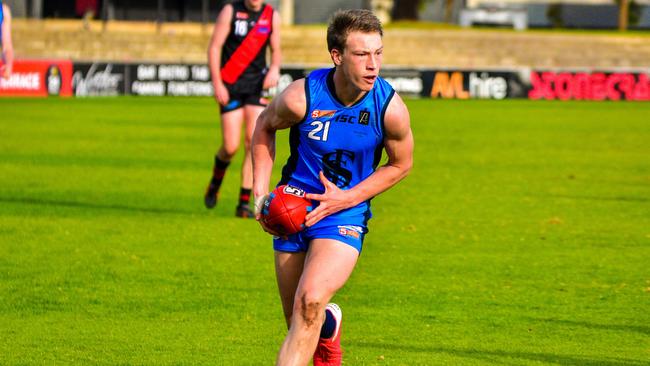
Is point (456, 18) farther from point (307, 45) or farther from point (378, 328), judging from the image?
point (378, 328)

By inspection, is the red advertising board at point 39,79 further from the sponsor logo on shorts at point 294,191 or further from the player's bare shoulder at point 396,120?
the player's bare shoulder at point 396,120

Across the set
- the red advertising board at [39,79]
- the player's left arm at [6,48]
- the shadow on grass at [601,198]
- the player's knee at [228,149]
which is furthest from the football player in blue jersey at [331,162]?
the red advertising board at [39,79]

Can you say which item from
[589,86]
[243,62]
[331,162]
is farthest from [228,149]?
[589,86]

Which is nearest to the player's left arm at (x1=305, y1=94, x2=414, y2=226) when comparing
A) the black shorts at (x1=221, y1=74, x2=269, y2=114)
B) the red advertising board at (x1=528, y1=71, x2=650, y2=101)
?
the black shorts at (x1=221, y1=74, x2=269, y2=114)

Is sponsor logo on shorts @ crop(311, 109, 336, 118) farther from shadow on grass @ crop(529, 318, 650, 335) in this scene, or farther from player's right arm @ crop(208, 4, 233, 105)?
player's right arm @ crop(208, 4, 233, 105)

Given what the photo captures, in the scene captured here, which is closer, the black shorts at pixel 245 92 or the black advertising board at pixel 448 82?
the black shorts at pixel 245 92

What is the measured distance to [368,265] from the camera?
11547mm

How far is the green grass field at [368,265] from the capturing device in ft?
27.0

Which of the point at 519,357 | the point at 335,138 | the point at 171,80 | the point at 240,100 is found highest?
the point at 335,138

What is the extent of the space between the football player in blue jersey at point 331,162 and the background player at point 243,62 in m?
7.18

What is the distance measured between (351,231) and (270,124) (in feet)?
2.29

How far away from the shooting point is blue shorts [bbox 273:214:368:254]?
6.56 m

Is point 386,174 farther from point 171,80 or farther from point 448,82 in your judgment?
point 448,82

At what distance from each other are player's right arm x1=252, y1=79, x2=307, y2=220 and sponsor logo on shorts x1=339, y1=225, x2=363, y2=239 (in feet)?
1.41
